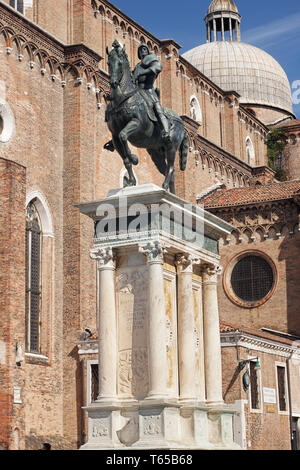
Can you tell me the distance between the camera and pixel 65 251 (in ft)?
72.3

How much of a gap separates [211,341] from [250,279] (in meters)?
16.1

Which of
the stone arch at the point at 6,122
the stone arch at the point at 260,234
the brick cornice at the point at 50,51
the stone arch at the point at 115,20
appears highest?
the stone arch at the point at 115,20

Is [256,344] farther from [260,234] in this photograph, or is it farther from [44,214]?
[44,214]

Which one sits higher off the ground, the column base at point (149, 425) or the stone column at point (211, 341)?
the stone column at point (211, 341)

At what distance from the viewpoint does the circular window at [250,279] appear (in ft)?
91.7

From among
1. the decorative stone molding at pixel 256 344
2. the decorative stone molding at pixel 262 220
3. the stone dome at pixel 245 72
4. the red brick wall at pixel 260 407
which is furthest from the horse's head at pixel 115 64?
the stone dome at pixel 245 72

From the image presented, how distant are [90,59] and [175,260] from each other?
12379mm

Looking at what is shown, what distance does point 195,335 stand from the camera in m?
12.4

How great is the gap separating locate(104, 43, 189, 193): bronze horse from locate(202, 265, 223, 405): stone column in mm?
1543

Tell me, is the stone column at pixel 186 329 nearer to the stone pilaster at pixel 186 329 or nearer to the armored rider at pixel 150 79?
the stone pilaster at pixel 186 329

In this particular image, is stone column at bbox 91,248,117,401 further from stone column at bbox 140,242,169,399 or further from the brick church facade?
the brick church facade

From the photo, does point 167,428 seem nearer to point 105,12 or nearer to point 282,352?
point 282,352

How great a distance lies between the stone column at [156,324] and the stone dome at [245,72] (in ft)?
Result: 103

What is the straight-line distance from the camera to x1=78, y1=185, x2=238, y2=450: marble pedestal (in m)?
11.3
